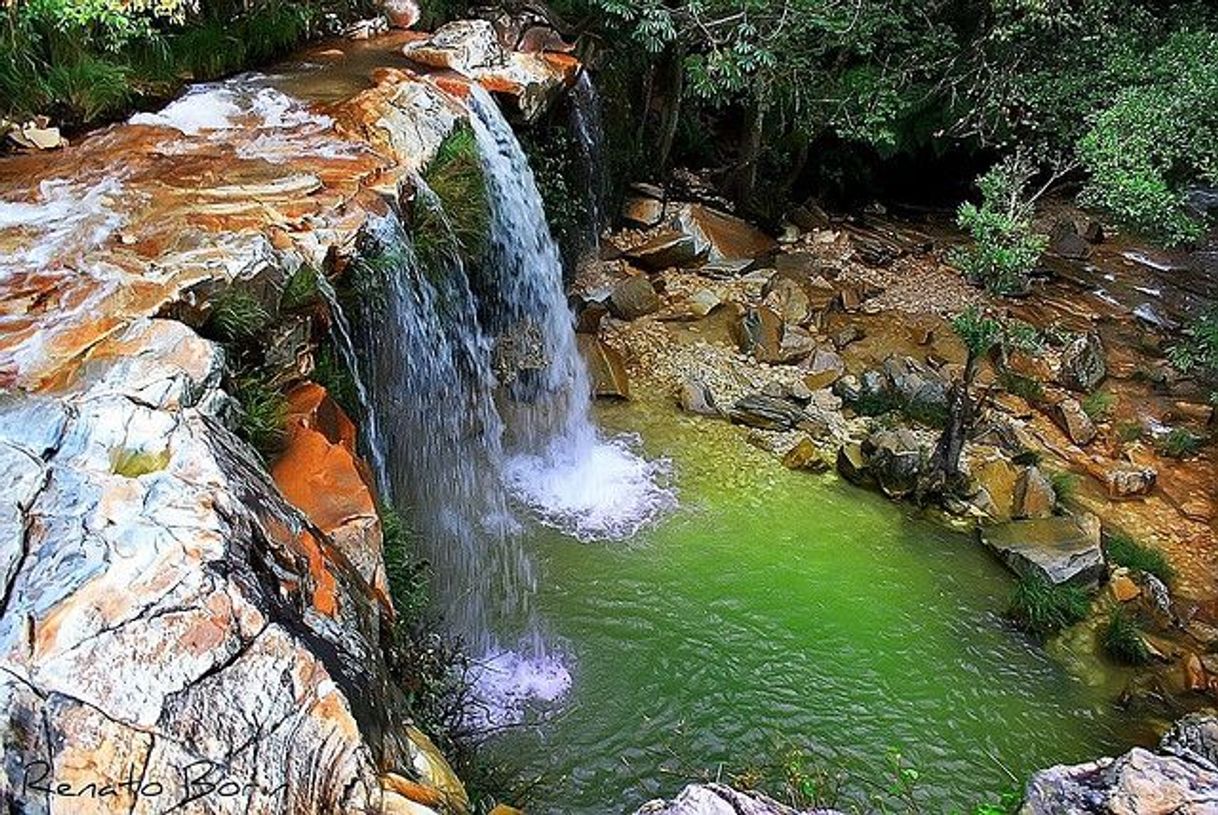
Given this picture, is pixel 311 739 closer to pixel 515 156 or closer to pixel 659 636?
pixel 659 636

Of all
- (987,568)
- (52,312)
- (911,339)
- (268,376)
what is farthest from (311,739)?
(911,339)

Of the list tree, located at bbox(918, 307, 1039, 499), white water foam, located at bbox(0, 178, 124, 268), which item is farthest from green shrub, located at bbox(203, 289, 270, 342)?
tree, located at bbox(918, 307, 1039, 499)

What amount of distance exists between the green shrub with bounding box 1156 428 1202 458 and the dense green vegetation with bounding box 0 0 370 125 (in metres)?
7.98

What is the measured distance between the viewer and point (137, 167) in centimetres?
539

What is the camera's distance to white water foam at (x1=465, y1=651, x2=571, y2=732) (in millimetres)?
4984

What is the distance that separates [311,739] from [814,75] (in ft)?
28.8

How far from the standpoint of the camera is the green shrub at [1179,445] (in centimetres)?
792

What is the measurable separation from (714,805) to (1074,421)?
22.1 feet

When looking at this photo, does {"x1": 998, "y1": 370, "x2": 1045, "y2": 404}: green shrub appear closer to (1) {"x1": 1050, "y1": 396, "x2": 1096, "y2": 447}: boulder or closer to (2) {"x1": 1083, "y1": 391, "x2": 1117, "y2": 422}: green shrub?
(1) {"x1": 1050, "y1": 396, "x2": 1096, "y2": 447}: boulder

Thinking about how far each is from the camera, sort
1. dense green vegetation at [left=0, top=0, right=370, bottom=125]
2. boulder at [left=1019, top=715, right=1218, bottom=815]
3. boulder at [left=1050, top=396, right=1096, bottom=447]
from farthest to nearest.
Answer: boulder at [left=1050, top=396, right=1096, bottom=447] → dense green vegetation at [left=0, top=0, right=370, bottom=125] → boulder at [left=1019, top=715, right=1218, bottom=815]

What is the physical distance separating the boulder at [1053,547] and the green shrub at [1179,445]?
1570 mm

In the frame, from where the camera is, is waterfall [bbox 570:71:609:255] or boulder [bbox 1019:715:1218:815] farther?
waterfall [bbox 570:71:609:255]

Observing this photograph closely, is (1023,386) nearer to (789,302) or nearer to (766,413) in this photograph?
(789,302)

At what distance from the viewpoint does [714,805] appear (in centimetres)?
257
